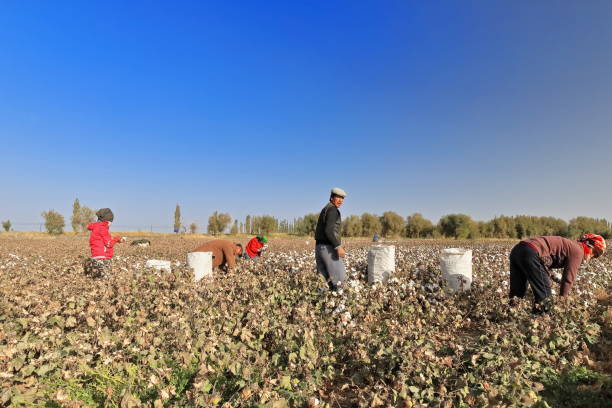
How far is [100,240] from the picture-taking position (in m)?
7.32

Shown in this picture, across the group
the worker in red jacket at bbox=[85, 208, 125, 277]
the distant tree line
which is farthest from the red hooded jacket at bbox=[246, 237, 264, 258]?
the distant tree line

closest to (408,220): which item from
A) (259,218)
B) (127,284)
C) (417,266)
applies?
(259,218)

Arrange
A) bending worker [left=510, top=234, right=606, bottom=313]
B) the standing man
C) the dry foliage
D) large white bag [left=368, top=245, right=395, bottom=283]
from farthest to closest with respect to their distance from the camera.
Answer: large white bag [left=368, top=245, right=395, bottom=283] < the standing man < bending worker [left=510, top=234, right=606, bottom=313] < the dry foliage

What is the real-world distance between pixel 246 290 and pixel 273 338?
1.92 metres

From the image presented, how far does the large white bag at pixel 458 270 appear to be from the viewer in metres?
6.50

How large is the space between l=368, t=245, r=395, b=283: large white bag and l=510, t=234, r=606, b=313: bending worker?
2.22m

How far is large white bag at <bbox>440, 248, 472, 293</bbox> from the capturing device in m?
6.50

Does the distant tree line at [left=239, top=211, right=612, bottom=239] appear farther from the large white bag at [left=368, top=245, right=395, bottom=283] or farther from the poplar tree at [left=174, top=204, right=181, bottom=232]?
the large white bag at [left=368, top=245, right=395, bottom=283]

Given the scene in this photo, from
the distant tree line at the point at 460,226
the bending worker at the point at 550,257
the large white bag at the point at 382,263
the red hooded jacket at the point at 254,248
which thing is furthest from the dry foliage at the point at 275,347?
the distant tree line at the point at 460,226

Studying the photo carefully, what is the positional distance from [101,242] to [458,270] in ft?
22.7

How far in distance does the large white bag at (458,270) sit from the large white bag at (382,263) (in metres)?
0.97

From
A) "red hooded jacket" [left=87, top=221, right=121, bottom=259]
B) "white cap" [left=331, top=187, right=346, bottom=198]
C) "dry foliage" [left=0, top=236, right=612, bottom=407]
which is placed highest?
"white cap" [left=331, top=187, right=346, bottom=198]

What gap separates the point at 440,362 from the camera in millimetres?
3506

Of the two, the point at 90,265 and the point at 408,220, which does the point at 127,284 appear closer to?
the point at 90,265
